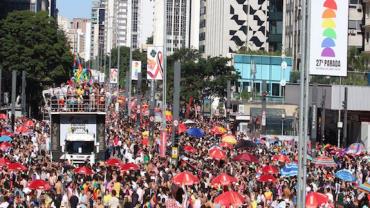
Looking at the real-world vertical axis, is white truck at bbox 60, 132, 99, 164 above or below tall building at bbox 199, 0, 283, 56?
below

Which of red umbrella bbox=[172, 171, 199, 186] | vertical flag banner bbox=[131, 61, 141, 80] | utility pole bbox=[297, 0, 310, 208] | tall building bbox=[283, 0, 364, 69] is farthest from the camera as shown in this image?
tall building bbox=[283, 0, 364, 69]

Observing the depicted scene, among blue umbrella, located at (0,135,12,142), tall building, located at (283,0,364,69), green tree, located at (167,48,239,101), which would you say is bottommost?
blue umbrella, located at (0,135,12,142)

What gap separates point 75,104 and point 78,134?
61.3 inches

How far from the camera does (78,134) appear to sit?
150ft

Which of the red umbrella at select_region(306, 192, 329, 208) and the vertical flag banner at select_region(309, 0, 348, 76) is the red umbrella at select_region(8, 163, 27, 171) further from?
the vertical flag banner at select_region(309, 0, 348, 76)

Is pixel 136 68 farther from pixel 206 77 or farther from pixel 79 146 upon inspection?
pixel 79 146

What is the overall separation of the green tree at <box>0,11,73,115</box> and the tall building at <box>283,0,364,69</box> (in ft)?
79.1

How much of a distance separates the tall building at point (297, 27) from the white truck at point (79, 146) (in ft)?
143

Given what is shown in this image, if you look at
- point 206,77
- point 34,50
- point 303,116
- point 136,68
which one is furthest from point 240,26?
point 303,116

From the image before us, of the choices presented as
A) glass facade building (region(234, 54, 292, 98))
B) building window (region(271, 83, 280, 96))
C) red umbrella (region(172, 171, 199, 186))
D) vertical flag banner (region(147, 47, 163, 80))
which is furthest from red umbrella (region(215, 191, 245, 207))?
building window (region(271, 83, 280, 96))

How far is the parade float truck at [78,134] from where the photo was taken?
45531mm

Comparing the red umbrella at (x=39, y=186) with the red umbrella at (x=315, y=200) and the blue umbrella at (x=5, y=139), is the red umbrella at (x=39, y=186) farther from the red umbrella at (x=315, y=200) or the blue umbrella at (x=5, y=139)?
the blue umbrella at (x=5, y=139)

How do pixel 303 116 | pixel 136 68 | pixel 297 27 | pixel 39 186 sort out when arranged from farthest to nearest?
pixel 297 27 < pixel 136 68 < pixel 39 186 < pixel 303 116

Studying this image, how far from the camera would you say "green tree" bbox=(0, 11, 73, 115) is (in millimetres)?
86312
